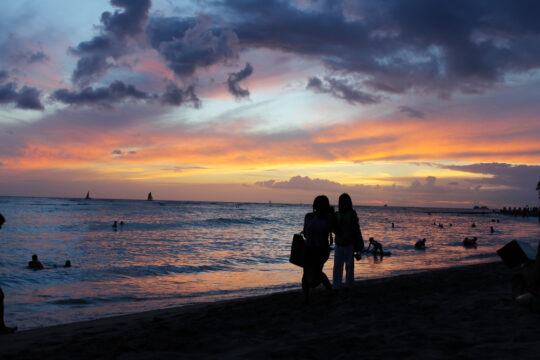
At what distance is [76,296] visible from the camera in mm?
10953

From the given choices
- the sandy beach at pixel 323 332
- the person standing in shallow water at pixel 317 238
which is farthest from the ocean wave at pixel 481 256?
the person standing in shallow water at pixel 317 238

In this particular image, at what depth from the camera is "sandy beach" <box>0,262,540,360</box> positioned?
4301 millimetres

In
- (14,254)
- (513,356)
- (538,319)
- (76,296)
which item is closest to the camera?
(513,356)

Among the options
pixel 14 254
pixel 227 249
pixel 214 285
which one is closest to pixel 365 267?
pixel 214 285

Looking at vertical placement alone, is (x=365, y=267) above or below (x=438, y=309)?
below

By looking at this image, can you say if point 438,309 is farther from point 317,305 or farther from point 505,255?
point 317,305

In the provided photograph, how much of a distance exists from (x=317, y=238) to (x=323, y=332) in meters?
2.12

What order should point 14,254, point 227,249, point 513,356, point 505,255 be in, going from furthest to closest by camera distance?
1. point 227,249
2. point 14,254
3. point 505,255
4. point 513,356

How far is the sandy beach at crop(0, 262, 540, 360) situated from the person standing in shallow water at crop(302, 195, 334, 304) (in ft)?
2.33

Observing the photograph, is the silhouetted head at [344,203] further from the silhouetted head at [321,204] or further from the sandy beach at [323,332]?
the sandy beach at [323,332]

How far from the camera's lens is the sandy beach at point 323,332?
169 inches

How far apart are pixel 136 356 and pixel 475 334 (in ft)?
14.2

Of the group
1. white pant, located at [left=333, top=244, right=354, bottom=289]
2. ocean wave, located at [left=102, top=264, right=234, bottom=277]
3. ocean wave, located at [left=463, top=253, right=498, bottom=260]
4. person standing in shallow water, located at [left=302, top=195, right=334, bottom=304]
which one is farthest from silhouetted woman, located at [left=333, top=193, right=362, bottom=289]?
ocean wave, located at [left=463, top=253, right=498, bottom=260]

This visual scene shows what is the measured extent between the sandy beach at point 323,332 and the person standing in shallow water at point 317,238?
2.33 feet
